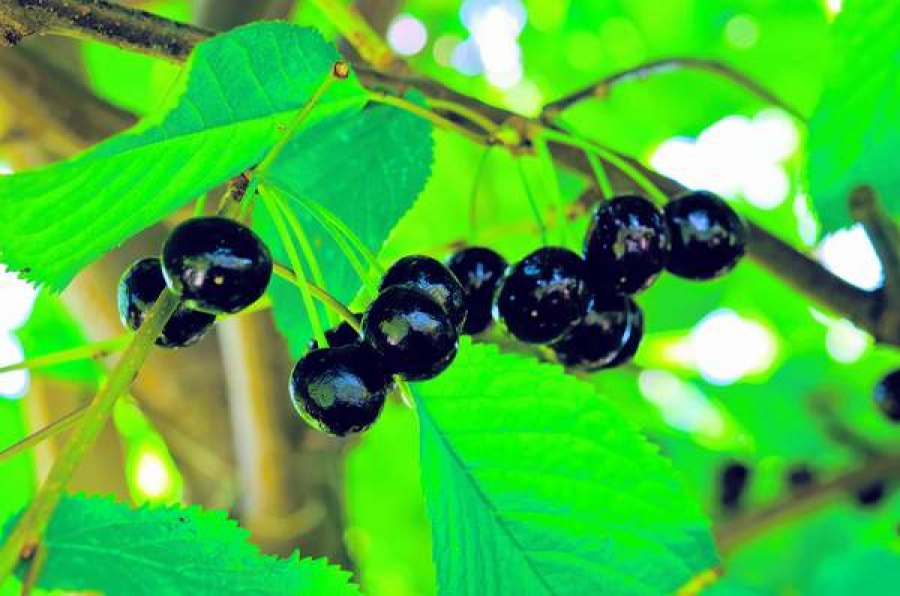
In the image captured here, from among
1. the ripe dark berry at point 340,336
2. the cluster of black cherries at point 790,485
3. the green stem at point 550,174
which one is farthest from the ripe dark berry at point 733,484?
the ripe dark berry at point 340,336

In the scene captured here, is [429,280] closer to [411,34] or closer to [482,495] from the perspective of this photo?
[482,495]

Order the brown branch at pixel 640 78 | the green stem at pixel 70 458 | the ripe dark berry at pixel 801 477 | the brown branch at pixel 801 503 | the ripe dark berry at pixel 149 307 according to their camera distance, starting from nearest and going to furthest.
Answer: the green stem at pixel 70 458, the ripe dark berry at pixel 149 307, the brown branch at pixel 640 78, the brown branch at pixel 801 503, the ripe dark berry at pixel 801 477

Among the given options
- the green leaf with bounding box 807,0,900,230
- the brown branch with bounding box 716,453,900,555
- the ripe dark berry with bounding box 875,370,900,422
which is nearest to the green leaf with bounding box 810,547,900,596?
the brown branch with bounding box 716,453,900,555

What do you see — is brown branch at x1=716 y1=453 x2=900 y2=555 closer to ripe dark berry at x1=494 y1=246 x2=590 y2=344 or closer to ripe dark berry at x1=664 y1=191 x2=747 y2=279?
ripe dark berry at x1=664 y1=191 x2=747 y2=279

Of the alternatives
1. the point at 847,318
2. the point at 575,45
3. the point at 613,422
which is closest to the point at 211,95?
the point at 613,422

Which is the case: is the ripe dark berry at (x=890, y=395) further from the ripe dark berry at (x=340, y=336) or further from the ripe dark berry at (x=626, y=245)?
the ripe dark berry at (x=340, y=336)

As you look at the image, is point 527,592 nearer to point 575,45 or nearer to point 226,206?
point 226,206

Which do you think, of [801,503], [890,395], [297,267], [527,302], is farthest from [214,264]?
[801,503]

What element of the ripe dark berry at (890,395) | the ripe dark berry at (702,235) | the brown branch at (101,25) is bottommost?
the ripe dark berry at (890,395)
